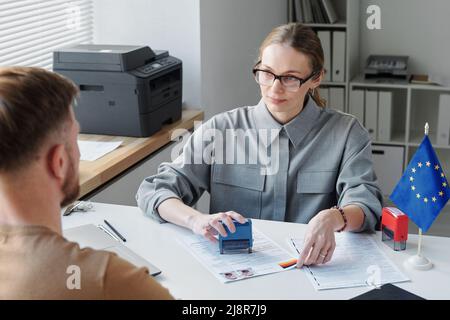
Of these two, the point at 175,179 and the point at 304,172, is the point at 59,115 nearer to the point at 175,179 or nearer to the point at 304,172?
the point at 175,179

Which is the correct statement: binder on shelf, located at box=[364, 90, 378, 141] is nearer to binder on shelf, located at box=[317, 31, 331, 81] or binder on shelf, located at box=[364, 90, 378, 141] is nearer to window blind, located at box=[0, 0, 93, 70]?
binder on shelf, located at box=[317, 31, 331, 81]

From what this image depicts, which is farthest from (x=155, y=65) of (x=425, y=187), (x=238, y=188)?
(x=425, y=187)

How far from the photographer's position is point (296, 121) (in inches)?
89.5

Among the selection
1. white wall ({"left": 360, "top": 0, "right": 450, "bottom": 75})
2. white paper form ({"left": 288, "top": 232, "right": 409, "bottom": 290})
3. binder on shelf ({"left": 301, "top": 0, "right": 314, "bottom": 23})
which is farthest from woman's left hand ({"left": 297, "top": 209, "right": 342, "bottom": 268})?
white wall ({"left": 360, "top": 0, "right": 450, "bottom": 75})

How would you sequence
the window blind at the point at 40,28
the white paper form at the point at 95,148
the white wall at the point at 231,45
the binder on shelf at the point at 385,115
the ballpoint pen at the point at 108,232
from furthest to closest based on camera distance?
1. the binder on shelf at the point at 385,115
2. the white wall at the point at 231,45
3. the window blind at the point at 40,28
4. the white paper form at the point at 95,148
5. the ballpoint pen at the point at 108,232

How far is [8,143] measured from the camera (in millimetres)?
1116

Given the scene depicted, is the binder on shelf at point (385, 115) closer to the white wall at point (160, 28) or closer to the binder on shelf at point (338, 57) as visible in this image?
the binder on shelf at point (338, 57)

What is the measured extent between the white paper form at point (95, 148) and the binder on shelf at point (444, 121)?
210 centimetres

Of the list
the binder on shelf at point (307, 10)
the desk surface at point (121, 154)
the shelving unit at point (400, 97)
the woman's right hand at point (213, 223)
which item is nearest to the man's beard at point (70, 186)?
the woman's right hand at point (213, 223)

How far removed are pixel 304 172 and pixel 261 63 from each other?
38 centimetres

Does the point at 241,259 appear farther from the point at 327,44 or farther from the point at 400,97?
the point at 400,97

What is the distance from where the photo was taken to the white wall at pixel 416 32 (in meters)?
4.25

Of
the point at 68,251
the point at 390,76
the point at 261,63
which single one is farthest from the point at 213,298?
the point at 390,76

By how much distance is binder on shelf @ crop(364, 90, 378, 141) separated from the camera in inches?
167
